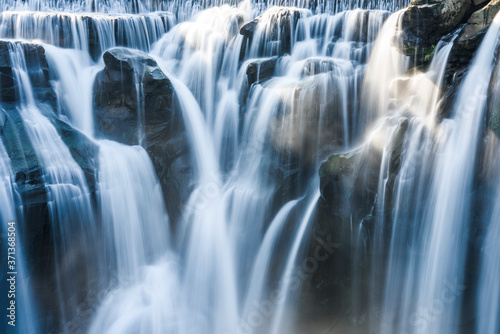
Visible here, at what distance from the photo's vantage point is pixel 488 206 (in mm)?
5531

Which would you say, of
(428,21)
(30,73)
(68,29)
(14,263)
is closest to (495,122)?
(428,21)

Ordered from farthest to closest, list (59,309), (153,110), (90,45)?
(90,45) → (153,110) → (59,309)

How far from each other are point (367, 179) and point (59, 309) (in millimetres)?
6073

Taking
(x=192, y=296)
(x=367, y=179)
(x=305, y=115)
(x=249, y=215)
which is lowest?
(x=192, y=296)

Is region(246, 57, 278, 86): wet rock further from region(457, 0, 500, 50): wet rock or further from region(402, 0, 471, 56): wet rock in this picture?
region(457, 0, 500, 50): wet rock

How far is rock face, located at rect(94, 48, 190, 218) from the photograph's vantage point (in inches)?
384

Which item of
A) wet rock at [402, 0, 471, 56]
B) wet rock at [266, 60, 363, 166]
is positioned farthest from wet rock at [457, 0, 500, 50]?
wet rock at [266, 60, 363, 166]

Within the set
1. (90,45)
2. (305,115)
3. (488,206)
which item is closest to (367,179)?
(488,206)

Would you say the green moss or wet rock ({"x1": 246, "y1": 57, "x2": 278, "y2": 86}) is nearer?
the green moss

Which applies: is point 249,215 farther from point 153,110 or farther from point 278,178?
point 153,110

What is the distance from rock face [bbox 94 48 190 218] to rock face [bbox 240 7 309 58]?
290 centimetres

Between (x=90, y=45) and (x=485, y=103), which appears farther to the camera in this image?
(x=90, y=45)

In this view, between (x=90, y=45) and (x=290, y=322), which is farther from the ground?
(x=90, y=45)

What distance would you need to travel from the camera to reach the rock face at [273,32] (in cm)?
1116
